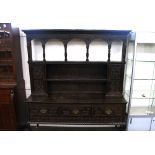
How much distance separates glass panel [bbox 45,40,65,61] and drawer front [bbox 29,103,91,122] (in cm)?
77

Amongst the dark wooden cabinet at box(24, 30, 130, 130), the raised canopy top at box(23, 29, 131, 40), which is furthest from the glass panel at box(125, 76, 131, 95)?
the raised canopy top at box(23, 29, 131, 40)

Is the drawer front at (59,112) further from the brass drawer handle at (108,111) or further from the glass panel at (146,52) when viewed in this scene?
the glass panel at (146,52)

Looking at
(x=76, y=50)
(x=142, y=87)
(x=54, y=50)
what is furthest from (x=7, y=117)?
(x=142, y=87)

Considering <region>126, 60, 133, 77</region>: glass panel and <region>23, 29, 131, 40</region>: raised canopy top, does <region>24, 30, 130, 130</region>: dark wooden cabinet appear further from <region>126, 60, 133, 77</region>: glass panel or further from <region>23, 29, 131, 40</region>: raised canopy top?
<region>126, 60, 133, 77</region>: glass panel

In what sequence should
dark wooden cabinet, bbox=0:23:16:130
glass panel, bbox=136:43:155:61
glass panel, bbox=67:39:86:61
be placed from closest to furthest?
dark wooden cabinet, bbox=0:23:16:130 → glass panel, bbox=136:43:155:61 → glass panel, bbox=67:39:86:61

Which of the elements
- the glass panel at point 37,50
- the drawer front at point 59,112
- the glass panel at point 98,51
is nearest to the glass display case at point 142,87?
the glass panel at point 98,51

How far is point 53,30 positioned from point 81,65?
71 cm

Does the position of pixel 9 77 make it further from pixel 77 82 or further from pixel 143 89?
pixel 143 89

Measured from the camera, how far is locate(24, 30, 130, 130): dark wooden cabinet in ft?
8.10

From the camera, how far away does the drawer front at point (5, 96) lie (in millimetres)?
2396

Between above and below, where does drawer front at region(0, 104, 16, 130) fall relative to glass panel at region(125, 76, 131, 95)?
below
